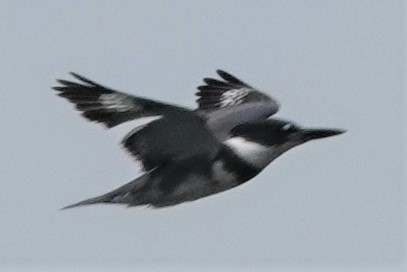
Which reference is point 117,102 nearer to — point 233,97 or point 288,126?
point 288,126

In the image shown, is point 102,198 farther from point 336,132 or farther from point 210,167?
point 336,132

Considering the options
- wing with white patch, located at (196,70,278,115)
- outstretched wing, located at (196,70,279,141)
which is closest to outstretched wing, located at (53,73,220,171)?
outstretched wing, located at (196,70,279,141)

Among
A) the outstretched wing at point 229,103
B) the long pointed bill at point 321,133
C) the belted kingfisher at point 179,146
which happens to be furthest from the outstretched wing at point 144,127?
the long pointed bill at point 321,133

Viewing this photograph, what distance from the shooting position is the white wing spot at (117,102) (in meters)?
6.96

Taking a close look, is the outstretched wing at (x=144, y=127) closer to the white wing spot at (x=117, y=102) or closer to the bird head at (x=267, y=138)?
the white wing spot at (x=117, y=102)

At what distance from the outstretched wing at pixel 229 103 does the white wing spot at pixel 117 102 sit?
0.37 m

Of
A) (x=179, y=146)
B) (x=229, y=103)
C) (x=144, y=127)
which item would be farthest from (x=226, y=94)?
(x=144, y=127)

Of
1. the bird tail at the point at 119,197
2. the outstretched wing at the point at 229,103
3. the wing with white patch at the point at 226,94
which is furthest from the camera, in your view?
the wing with white patch at the point at 226,94

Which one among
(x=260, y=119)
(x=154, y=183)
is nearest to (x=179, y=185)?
(x=154, y=183)

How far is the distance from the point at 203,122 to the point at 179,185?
12.2 inches

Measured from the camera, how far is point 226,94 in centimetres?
816

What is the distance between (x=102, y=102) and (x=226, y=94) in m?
1.29

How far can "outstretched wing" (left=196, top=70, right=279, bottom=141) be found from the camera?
283 inches

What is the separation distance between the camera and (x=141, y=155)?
279 inches
